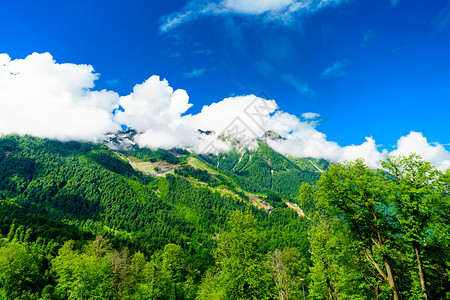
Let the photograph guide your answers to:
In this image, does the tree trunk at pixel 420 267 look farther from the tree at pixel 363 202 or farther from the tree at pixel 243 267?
the tree at pixel 243 267

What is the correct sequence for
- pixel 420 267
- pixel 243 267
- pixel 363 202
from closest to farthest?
pixel 420 267 → pixel 363 202 → pixel 243 267

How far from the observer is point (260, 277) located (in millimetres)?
27141

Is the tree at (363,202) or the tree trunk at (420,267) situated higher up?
the tree at (363,202)

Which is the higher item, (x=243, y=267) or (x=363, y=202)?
(x=363, y=202)

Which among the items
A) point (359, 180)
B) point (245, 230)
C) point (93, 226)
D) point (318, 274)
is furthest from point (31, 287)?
point (93, 226)

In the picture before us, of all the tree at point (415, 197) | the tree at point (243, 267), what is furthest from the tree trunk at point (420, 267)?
the tree at point (243, 267)

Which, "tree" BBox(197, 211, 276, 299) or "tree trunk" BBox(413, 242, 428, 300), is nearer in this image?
"tree trunk" BBox(413, 242, 428, 300)

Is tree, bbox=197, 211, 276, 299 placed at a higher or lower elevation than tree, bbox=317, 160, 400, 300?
lower

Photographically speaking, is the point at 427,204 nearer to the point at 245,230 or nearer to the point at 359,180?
the point at 359,180

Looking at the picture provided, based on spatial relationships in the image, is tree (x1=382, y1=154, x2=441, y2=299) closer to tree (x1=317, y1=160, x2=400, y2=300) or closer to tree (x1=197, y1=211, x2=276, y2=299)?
tree (x1=317, y1=160, x2=400, y2=300)

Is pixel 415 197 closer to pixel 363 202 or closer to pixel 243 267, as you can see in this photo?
pixel 363 202

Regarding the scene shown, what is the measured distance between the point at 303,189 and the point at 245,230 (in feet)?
33.8

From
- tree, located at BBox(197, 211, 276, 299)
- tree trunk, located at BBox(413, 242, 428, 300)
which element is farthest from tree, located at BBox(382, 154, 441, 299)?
tree, located at BBox(197, 211, 276, 299)

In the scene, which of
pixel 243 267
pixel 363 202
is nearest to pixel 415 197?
pixel 363 202
